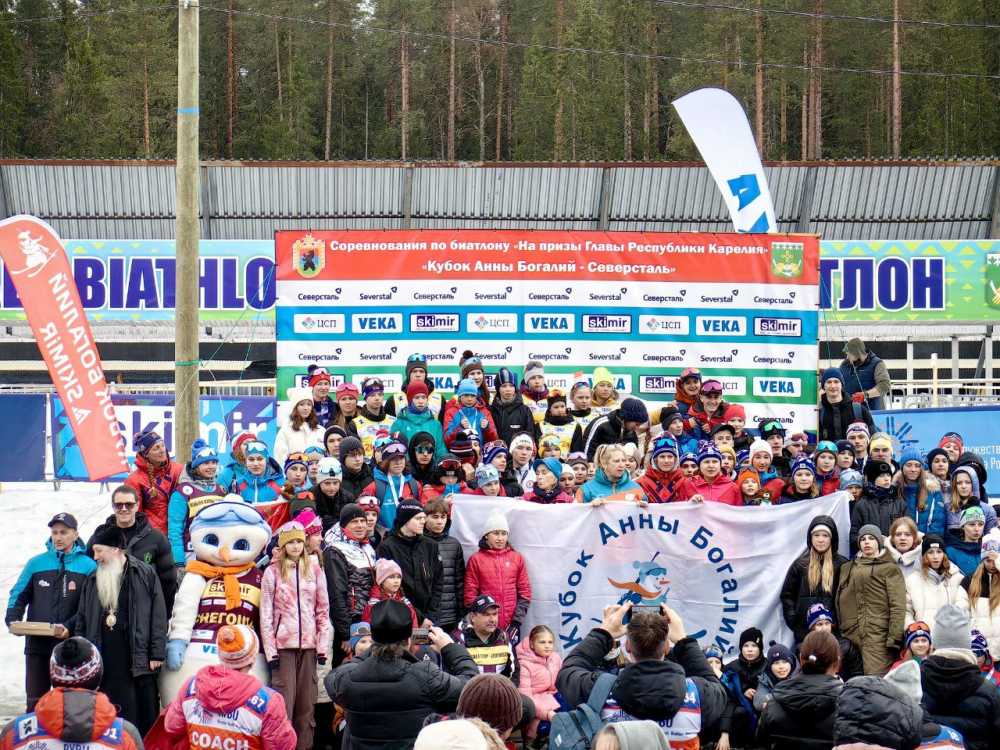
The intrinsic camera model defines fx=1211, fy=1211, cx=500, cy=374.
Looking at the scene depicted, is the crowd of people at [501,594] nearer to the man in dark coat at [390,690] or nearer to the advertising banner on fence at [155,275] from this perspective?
the man in dark coat at [390,690]

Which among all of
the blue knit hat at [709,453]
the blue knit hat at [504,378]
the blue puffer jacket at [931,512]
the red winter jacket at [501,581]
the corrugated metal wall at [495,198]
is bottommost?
the red winter jacket at [501,581]

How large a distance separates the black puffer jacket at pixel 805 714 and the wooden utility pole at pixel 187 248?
678cm

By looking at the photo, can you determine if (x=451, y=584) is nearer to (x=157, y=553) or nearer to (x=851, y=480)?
(x=157, y=553)

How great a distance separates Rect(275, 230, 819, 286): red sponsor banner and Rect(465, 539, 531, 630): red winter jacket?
485cm

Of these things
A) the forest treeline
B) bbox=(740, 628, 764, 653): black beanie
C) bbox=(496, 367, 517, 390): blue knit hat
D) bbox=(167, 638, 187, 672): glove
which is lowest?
bbox=(740, 628, 764, 653): black beanie

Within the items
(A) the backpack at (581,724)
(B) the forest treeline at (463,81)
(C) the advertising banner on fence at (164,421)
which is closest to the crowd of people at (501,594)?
(A) the backpack at (581,724)

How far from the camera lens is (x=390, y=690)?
17.7 feet

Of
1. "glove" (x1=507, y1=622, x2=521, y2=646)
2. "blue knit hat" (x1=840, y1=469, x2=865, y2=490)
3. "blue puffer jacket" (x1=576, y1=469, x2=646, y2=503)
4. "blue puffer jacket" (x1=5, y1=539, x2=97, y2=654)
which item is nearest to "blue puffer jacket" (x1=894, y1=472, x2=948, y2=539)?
"blue knit hat" (x1=840, y1=469, x2=865, y2=490)

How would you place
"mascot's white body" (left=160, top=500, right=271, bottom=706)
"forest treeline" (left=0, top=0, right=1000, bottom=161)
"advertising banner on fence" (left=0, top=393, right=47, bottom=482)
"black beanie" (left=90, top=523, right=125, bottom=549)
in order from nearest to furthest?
1. "mascot's white body" (left=160, top=500, right=271, bottom=706)
2. "black beanie" (left=90, top=523, right=125, bottom=549)
3. "advertising banner on fence" (left=0, top=393, right=47, bottom=482)
4. "forest treeline" (left=0, top=0, right=1000, bottom=161)

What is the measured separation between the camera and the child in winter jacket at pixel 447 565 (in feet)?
27.6

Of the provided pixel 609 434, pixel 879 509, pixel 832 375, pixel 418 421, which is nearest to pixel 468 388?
pixel 418 421

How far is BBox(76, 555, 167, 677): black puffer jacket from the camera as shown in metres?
7.32

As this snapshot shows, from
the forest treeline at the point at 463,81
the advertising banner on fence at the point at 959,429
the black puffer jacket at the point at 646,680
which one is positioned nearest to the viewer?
the black puffer jacket at the point at 646,680

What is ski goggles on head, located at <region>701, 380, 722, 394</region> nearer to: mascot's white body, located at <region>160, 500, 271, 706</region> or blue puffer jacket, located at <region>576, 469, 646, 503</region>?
blue puffer jacket, located at <region>576, 469, 646, 503</region>
